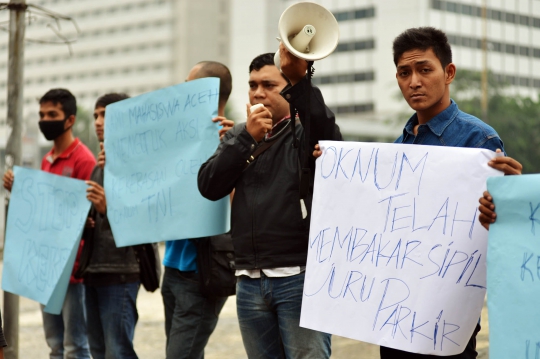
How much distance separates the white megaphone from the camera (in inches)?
128

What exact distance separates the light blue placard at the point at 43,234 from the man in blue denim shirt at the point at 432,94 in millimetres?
2737

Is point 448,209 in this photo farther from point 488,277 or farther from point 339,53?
point 339,53

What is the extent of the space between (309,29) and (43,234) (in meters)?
2.93

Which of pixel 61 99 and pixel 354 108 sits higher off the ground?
pixel 354 108

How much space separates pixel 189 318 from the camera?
4.50m

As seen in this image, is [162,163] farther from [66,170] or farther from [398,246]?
[398,246]

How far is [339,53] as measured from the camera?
8100 centimetres

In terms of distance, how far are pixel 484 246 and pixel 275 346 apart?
1.18 meters

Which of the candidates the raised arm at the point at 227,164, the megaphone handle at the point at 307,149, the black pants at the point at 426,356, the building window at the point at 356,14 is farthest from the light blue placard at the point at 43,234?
the building window at the point at 356,14

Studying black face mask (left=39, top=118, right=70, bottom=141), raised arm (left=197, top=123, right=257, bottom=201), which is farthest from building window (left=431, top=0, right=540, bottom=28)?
raised arm (left=197, top=123, right=257, bottom=201)

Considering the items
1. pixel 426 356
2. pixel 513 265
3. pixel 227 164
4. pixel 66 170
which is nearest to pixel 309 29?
pixel 227 164

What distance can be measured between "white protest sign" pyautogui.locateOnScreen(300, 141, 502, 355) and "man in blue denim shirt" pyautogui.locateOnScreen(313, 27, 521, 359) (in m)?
0.11

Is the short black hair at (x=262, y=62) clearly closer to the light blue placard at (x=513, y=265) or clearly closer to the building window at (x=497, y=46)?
the light blue placard at (x=513, y=265)

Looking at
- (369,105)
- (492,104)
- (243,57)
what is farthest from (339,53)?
(492,104)
